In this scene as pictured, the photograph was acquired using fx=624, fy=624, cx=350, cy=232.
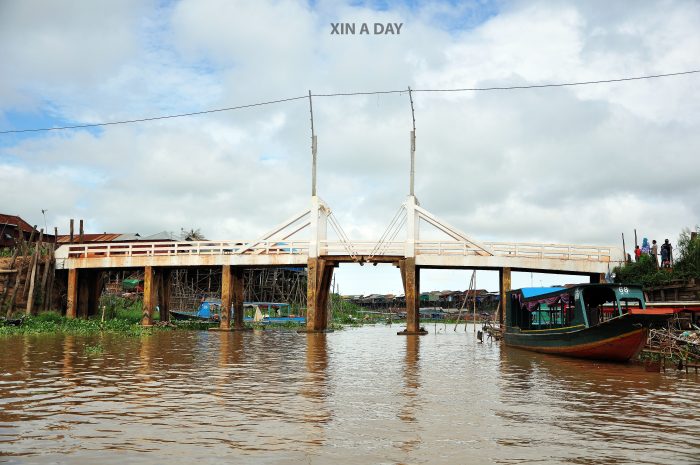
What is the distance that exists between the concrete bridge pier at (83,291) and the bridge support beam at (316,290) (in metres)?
15.3

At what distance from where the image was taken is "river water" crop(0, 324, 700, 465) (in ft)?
24.5

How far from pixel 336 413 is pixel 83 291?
36.2 metres

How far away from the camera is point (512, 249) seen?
112ft

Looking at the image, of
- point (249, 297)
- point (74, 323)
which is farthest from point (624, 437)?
point (249, 297)

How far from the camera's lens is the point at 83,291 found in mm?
41688

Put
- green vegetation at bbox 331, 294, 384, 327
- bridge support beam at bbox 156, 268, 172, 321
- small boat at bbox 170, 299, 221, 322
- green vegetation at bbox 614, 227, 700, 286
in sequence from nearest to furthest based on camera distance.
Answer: green vegetation at bbox 614, 227, 700, 286, bridge support beam at bbox 156, 268, 172, 321, small boat at bbox 170, 299, 221, 322, green vegetation at bbox 331, 294, 384, 327

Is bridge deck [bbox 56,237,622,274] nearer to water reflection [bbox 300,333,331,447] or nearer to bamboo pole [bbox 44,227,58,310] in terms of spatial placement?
bamboo pole [bbox 44,227,58,310]

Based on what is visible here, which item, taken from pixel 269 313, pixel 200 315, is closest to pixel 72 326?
pixel 200 315

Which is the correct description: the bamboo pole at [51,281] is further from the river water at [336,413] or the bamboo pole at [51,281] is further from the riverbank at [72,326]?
the river water at [336,413]

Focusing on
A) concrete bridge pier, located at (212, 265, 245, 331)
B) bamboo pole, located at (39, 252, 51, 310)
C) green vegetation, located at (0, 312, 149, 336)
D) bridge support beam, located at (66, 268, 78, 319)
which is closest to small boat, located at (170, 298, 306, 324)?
concrete bridge pier, located at (212, 265, 245, 331)

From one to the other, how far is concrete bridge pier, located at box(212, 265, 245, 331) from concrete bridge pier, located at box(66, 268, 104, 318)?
952 cm

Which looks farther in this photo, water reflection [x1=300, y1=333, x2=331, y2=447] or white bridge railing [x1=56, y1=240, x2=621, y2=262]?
A: white bridge railing [x1=56, y1=240, x2=621, y2=262]

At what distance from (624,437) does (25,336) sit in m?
26.0

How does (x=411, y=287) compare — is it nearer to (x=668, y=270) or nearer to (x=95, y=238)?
(x=668, y=270)
